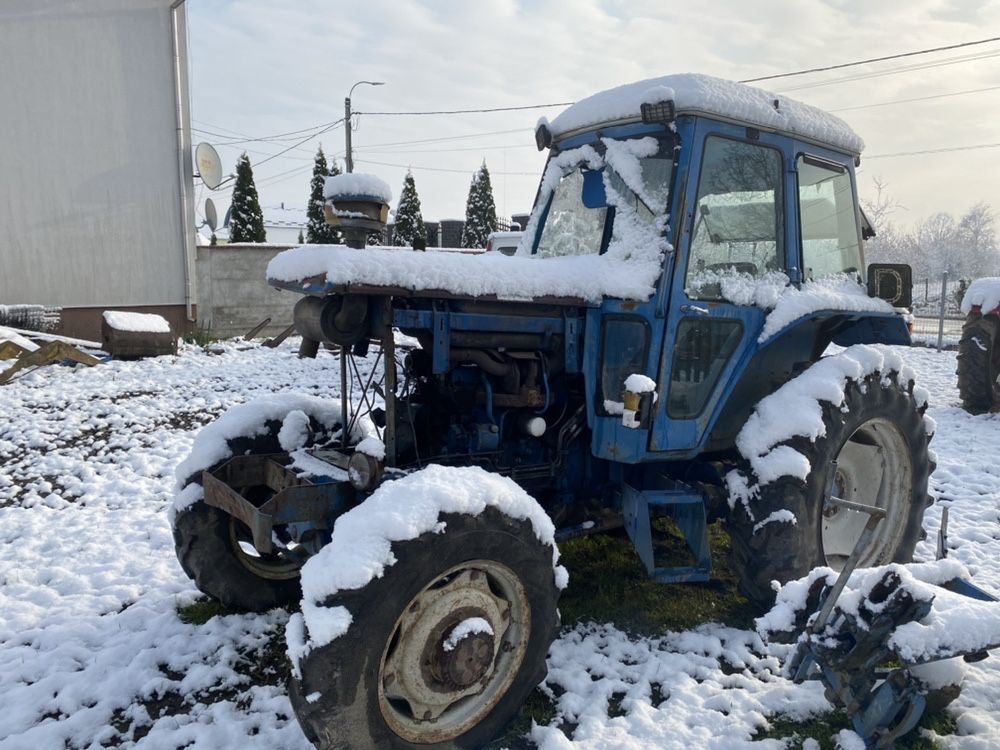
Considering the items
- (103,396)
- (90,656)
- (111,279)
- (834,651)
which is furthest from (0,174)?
(834,651)

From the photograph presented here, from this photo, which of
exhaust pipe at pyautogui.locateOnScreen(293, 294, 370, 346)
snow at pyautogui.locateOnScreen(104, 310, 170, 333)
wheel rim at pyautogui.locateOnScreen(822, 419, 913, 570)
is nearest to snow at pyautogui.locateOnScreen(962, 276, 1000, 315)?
wheel rim at pyautogui.locateOnScreen(822, 419, 913, 570)

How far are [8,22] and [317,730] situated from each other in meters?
14.8

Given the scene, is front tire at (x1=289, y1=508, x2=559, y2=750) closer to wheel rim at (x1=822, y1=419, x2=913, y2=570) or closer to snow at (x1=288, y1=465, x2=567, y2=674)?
snow at (x1=288, y1=465, x2=567, y2=674)

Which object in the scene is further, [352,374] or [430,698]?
[352,374]

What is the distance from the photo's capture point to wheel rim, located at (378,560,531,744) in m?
2.49

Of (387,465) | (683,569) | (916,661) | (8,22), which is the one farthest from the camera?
(8,22)

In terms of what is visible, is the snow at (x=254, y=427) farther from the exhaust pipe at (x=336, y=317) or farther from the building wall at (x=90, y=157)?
the building wall at (x=90, y=157)

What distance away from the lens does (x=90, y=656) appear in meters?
3.20

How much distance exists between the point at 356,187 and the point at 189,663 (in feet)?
7.52

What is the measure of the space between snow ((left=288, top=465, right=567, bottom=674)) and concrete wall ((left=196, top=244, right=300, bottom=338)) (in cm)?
1369

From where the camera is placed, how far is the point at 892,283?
396 cm

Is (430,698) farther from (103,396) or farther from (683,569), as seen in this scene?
(103,396)

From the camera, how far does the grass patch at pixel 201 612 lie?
3515 mm

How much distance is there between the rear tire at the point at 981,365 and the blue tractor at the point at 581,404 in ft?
17.9
